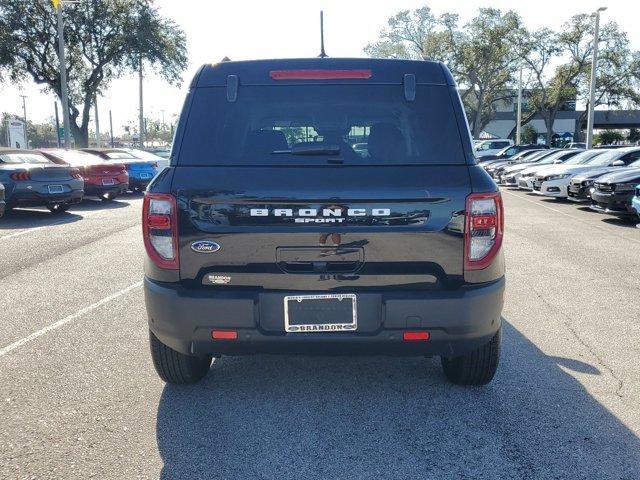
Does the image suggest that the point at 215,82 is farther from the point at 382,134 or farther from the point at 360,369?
the point at 360,369

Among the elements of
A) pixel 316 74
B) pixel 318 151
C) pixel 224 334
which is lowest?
pixel 224 334

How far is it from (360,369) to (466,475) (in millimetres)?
1444

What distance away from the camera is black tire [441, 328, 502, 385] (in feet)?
12.0

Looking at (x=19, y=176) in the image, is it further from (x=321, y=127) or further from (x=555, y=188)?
(x=555, y=188)

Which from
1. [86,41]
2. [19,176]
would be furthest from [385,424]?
[86,41]

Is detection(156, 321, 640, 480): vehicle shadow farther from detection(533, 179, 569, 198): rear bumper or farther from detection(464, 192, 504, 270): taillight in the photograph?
detection(533, 179, 569, 198): rear bumper

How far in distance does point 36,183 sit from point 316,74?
11.3 metres

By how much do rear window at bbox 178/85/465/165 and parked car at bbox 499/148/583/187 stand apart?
18782 mm

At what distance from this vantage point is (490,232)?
3.16 meters

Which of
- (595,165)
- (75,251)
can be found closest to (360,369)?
(75,251)

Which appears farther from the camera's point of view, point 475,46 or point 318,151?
point 475,46

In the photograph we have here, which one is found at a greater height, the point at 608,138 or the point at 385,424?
the point at 608,138

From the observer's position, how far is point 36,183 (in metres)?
13.0

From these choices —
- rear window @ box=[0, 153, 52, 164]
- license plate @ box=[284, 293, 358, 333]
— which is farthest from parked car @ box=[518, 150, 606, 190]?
license plate @ box=[284, 293, 358, 333]
